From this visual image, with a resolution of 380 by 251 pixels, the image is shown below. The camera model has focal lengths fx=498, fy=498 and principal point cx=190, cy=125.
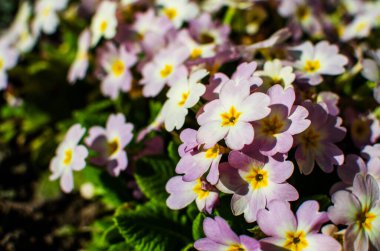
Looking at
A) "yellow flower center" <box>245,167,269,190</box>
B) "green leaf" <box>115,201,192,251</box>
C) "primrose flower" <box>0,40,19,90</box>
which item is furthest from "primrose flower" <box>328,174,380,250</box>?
"primrose flower" <box>0,40,19,90</box>

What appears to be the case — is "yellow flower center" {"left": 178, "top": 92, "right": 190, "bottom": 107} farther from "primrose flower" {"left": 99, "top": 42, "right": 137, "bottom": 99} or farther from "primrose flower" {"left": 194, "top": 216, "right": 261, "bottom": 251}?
"primrose flower" {"left": 99, "top": 42, "right": 137, "bottom": 99}

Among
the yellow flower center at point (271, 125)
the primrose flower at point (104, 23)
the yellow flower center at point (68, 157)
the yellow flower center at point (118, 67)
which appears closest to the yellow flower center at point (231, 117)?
the yellow flower center at point (271, 125)

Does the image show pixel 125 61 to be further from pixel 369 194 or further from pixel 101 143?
pixel 369 194

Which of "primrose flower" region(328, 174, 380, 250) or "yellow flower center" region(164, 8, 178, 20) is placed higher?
"yellow flower center" region(164, 8, 178, 20)

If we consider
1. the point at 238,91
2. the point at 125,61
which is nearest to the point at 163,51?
the point at 125,61

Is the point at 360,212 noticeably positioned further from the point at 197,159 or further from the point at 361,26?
the point at 361,26

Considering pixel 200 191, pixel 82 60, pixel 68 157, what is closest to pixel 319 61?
pixel 200 191
